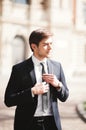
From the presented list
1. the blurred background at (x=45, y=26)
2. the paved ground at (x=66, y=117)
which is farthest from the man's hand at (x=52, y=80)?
the blurred background at (x=45, y=26)

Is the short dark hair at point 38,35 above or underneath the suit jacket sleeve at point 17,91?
above

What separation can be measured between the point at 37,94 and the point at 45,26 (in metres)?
20.1

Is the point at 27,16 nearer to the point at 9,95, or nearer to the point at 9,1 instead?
the point at 9,1

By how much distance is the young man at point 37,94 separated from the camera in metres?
3.19

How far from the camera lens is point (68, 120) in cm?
986

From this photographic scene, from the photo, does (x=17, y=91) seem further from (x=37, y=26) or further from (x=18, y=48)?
(x=37, y=26)

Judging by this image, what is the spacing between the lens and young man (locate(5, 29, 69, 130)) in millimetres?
3193

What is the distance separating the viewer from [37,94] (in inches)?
126

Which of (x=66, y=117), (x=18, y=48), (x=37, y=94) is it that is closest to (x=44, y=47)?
(x=37, y=94)

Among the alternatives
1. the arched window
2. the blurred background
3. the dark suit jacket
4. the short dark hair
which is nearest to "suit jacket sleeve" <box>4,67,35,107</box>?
the dark suit jacket

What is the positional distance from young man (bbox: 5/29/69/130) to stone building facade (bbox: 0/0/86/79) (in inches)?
729

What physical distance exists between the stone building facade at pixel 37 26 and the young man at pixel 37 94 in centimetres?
1851

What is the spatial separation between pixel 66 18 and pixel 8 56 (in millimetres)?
4425

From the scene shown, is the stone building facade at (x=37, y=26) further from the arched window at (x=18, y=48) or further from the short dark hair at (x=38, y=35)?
the short dark hair at (x=38, y=35)
